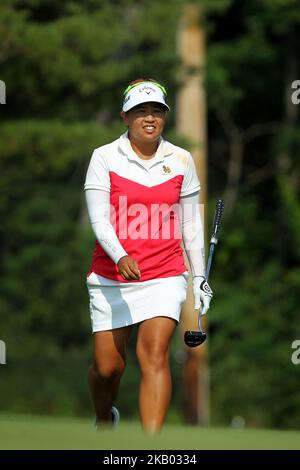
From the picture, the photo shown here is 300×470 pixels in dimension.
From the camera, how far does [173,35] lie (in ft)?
100

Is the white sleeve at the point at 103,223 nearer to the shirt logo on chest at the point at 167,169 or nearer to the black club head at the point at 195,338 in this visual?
the shirt logo on chest at the point at 167,169

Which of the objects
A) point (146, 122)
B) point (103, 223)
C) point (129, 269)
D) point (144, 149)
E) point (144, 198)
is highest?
point (146, 122)

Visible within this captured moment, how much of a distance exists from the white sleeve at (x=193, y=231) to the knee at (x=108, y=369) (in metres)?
0.76

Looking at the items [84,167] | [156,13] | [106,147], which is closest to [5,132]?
→ [156,13]

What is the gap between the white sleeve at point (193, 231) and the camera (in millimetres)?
9273

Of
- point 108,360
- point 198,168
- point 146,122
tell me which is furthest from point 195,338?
point 198,168

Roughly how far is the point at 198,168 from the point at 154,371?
75.5 feet

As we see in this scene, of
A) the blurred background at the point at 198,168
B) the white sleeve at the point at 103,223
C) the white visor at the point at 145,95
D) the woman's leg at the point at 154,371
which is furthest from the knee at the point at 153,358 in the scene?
the blurred background at the point at 198,168

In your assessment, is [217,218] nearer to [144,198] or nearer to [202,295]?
[202,295]

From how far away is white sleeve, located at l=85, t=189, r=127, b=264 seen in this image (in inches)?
350

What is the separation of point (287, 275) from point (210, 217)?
2.26 meters

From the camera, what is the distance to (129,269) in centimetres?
869
